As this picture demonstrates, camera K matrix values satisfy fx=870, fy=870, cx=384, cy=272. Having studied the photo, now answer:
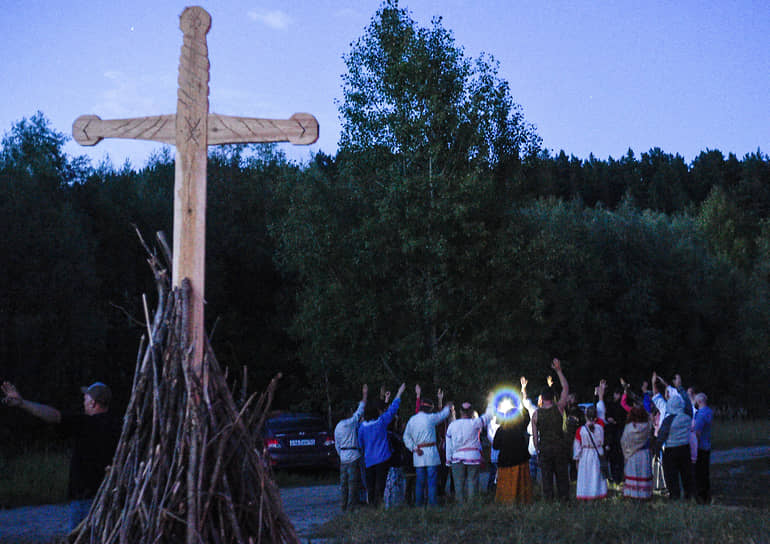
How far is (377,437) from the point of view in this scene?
13.7m

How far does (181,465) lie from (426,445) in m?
9.17

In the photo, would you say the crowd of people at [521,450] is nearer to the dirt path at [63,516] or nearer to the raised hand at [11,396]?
the dirt path at [63,516]

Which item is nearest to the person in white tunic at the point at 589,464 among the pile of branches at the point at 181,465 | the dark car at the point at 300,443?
the dark car at the point at 300,443

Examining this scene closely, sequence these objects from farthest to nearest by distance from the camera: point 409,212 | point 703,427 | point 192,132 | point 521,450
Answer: point 409,212, point 703,427, point 521,450, point 192,132

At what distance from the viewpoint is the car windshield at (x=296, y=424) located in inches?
810

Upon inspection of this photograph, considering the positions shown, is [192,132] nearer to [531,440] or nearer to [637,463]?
[637,463]

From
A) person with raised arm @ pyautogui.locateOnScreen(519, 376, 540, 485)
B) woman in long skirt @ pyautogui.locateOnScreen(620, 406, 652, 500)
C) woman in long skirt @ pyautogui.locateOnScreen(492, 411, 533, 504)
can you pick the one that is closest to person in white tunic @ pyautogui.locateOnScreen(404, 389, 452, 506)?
woman in long skirt @ pyautogui.locateOnScreen(492, 411, 533, 504)

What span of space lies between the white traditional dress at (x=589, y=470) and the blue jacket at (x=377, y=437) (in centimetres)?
298

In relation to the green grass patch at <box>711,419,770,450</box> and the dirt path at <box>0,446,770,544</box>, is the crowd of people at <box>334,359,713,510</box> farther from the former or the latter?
the green grass patch at <box>711,419,770,450</box>

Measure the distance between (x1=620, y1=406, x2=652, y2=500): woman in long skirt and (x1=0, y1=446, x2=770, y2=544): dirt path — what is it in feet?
15.1

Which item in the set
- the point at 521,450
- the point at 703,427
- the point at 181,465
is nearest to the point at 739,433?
the point at 703,427

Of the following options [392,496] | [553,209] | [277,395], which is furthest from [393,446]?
[553,209]

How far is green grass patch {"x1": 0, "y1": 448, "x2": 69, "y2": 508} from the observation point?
16.8 m

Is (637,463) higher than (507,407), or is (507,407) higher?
(507,407)
